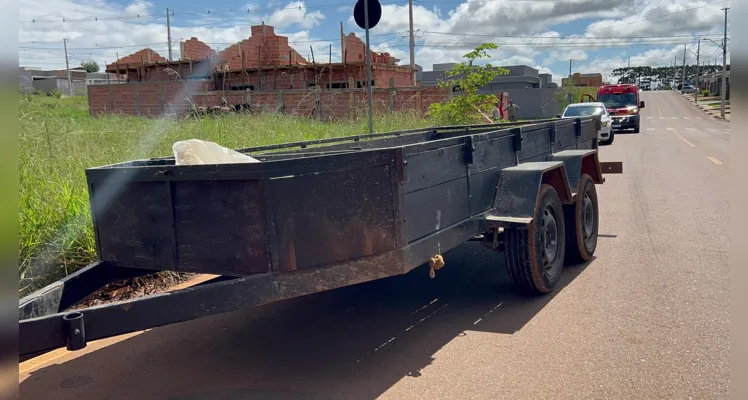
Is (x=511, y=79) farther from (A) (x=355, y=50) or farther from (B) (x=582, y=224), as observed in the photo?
(B) (x=582, y=224)

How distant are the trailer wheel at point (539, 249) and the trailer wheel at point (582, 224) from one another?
Answer: 0.60 m

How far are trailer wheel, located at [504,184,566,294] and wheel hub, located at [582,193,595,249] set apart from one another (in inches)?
39.0

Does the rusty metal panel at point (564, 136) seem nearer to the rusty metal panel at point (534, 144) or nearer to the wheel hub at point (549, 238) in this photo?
the rusty metal panel at point (534, 144)

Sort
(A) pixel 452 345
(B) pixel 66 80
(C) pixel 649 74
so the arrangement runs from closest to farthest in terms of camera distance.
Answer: (A) pixel 452 345 < (B) pixel 66 80 < (C) pixel 649 74

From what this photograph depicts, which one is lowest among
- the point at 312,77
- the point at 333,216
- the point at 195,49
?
the point at 333,216

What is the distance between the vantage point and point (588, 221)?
691 cm

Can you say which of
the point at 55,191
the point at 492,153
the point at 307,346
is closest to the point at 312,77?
the point at 55,191

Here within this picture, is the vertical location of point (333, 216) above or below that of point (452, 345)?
above

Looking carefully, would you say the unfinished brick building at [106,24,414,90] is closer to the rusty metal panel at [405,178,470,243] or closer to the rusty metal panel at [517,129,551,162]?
the rusty metal panel at [517,129,551,162]

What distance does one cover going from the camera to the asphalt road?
381cm

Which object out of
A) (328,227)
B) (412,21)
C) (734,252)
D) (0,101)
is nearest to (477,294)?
(328,227)

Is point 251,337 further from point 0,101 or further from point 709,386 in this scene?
point 0,101

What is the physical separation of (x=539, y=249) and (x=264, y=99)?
82.1 feet

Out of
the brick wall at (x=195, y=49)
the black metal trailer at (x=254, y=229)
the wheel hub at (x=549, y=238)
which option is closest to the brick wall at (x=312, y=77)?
the brick wall at (x=195, y=49)
